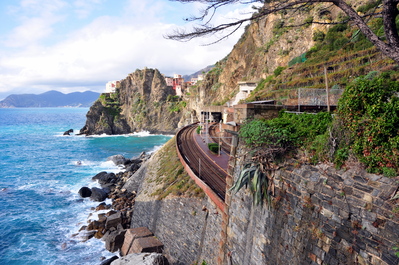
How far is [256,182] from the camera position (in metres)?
5.57

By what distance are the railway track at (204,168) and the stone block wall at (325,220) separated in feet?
15.1

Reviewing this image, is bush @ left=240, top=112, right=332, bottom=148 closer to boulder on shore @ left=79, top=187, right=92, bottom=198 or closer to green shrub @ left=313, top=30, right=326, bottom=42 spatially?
boulder on shore @ left=79, top=187, right=92, bottom=198

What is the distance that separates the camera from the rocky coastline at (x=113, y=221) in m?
11.5

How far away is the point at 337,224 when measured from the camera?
12.9ft

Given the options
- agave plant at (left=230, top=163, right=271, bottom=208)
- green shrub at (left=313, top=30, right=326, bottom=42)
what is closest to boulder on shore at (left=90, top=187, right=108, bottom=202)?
agave plant at (left=230, top=163, right=271, bottom=208)

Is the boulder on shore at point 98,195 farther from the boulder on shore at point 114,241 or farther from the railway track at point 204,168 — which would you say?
the railway track at point 204,168

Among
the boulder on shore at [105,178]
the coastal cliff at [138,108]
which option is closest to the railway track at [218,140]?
the boulder on shore at [105,178]

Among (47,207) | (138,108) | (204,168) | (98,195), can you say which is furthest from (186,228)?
(138,108)

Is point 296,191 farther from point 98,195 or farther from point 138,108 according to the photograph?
point 138,108

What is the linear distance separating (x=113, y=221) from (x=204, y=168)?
8855 millimetres

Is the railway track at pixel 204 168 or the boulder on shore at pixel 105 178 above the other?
the railway track at pixel 204 168

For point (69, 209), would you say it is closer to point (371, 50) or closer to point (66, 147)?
point (371, 50)

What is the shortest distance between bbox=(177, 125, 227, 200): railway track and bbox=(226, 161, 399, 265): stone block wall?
4599 mm

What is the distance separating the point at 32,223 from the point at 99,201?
5.67 meters
